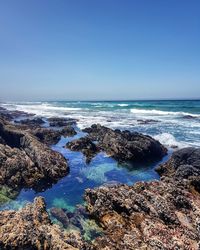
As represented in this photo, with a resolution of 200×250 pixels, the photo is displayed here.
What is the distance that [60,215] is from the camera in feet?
33.5

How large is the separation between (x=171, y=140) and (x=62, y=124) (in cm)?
1588

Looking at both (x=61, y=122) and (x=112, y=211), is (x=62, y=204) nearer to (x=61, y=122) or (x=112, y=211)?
(x=112, y=211)

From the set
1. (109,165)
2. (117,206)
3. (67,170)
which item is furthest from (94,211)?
(109,165)

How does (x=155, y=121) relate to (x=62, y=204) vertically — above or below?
below

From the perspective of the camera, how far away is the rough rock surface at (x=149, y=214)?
791 centimetres

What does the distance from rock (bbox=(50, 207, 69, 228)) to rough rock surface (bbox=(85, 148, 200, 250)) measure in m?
0.95

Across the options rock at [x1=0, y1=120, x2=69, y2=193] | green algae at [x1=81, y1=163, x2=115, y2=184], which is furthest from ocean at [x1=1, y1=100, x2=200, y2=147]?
rock at [x1=0, y1=120, x2=69, y2=193]

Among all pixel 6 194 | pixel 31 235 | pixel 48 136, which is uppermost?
pixel 31 235

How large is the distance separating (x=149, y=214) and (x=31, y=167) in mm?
7497

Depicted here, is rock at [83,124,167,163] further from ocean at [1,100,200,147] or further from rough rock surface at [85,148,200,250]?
rough rock surface at [85,148,200,250]

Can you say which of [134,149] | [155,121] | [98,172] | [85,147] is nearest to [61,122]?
[155,121]

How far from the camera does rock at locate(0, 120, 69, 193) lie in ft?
43.7

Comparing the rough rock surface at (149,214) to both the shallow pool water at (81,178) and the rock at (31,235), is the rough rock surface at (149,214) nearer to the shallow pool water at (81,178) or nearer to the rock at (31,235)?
the rock at (31,235)

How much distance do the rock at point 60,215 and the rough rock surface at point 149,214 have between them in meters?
0.95
